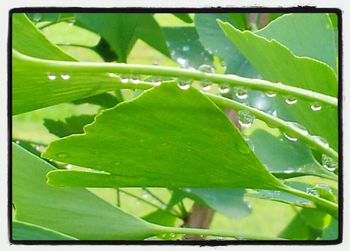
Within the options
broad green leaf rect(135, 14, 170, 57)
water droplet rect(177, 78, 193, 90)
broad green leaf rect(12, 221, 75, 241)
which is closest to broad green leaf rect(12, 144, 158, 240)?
broad green leaf rect(12, 221, 75, 241)

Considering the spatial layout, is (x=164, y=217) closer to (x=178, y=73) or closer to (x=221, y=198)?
(x=221, y=198)

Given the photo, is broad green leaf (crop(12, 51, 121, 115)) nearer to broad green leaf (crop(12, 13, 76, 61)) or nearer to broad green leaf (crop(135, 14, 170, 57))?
broad green leaf (crop(12, 13, 76, 61))

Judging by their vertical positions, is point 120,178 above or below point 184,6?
below

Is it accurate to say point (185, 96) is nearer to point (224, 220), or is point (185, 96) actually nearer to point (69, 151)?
point (69, 151)

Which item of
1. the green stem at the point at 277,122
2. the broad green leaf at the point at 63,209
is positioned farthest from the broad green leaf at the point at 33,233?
the green stem at the point at 277,122

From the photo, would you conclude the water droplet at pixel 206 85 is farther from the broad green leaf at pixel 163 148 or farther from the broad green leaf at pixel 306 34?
the broad green leaf at pixel 306 34

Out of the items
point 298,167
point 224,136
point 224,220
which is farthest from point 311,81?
point 224,220

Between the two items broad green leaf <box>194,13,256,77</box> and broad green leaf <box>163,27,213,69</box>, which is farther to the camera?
broad green leaf <box>163,27,213,69</box>
